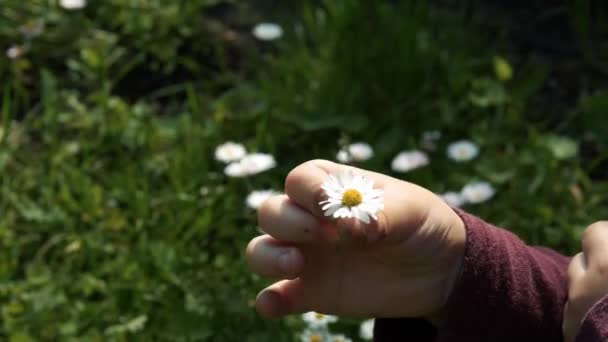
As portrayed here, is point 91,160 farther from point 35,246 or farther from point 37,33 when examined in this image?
point 37,33

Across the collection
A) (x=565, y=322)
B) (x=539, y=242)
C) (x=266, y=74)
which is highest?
(x=266, y=74)

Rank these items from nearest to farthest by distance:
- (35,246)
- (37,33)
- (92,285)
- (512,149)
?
1. (92,285)
2. (35,246)
3. (512,149)
4. (37,33)

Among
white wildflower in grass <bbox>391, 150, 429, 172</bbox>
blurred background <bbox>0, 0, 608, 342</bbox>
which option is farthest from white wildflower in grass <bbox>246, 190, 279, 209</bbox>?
white wildflower in grass <bbox>391, 150, 429, 172</bbox>

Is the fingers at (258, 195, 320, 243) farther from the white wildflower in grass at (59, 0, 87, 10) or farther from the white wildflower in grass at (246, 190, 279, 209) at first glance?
the white wildflower in grass at (59, 0, 87, 10)

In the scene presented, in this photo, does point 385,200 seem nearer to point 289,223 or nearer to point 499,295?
point 289,223

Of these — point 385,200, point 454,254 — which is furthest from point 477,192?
point 385,200

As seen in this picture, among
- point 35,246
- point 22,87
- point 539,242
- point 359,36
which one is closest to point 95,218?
point 35,246
